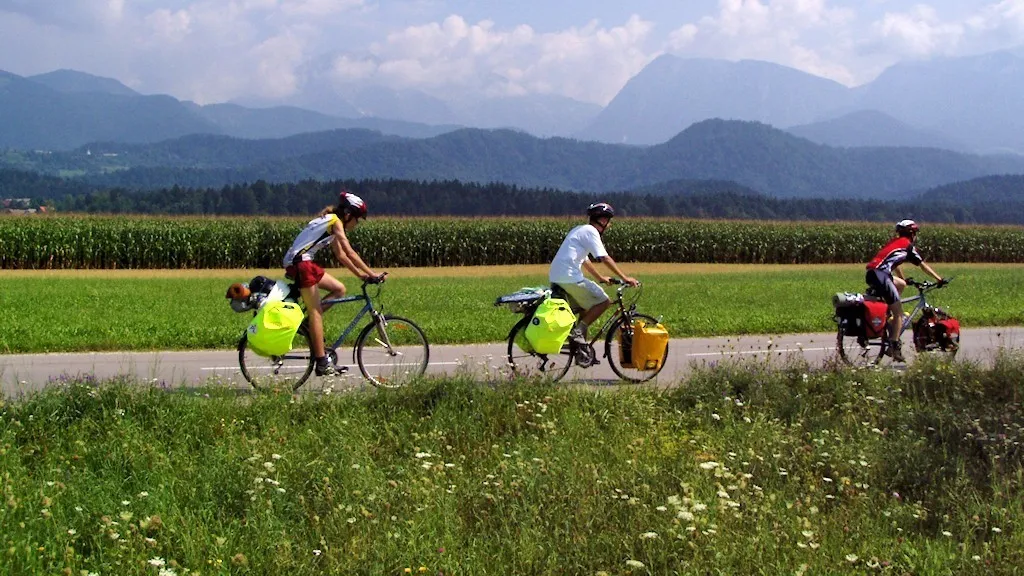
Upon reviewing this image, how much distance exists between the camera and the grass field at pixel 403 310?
1384cm

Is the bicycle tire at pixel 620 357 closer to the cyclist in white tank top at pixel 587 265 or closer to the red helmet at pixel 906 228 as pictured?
the cyclist in white tank top at pixel 587 265

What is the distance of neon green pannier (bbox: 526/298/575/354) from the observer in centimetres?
979

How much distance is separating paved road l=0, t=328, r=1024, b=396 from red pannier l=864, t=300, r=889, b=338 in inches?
24.1

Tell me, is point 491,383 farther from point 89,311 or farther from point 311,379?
point 89,311

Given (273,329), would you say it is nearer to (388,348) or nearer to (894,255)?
(388,348)

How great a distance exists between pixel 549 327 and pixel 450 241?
1419 inches

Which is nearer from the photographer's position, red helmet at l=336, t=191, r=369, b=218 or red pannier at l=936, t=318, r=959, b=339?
red helmet at l=336, t=191, r=369, b=218

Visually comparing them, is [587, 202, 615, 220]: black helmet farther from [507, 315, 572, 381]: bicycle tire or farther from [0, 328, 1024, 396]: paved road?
[0, 328, 1024, 396]: paved road

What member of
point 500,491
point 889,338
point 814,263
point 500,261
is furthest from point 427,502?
point 814,263

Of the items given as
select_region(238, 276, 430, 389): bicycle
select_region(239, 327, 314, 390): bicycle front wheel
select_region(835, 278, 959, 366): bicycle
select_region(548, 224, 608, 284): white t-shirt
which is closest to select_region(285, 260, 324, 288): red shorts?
select_region(238, 276, 430, 389): bicycle

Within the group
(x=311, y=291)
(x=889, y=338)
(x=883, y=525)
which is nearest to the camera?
(x=883, y=525)

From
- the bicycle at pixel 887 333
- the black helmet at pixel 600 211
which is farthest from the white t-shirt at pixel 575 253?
the bicycle at pixel 887 333

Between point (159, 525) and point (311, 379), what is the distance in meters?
4.66

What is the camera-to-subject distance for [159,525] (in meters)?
5.29
